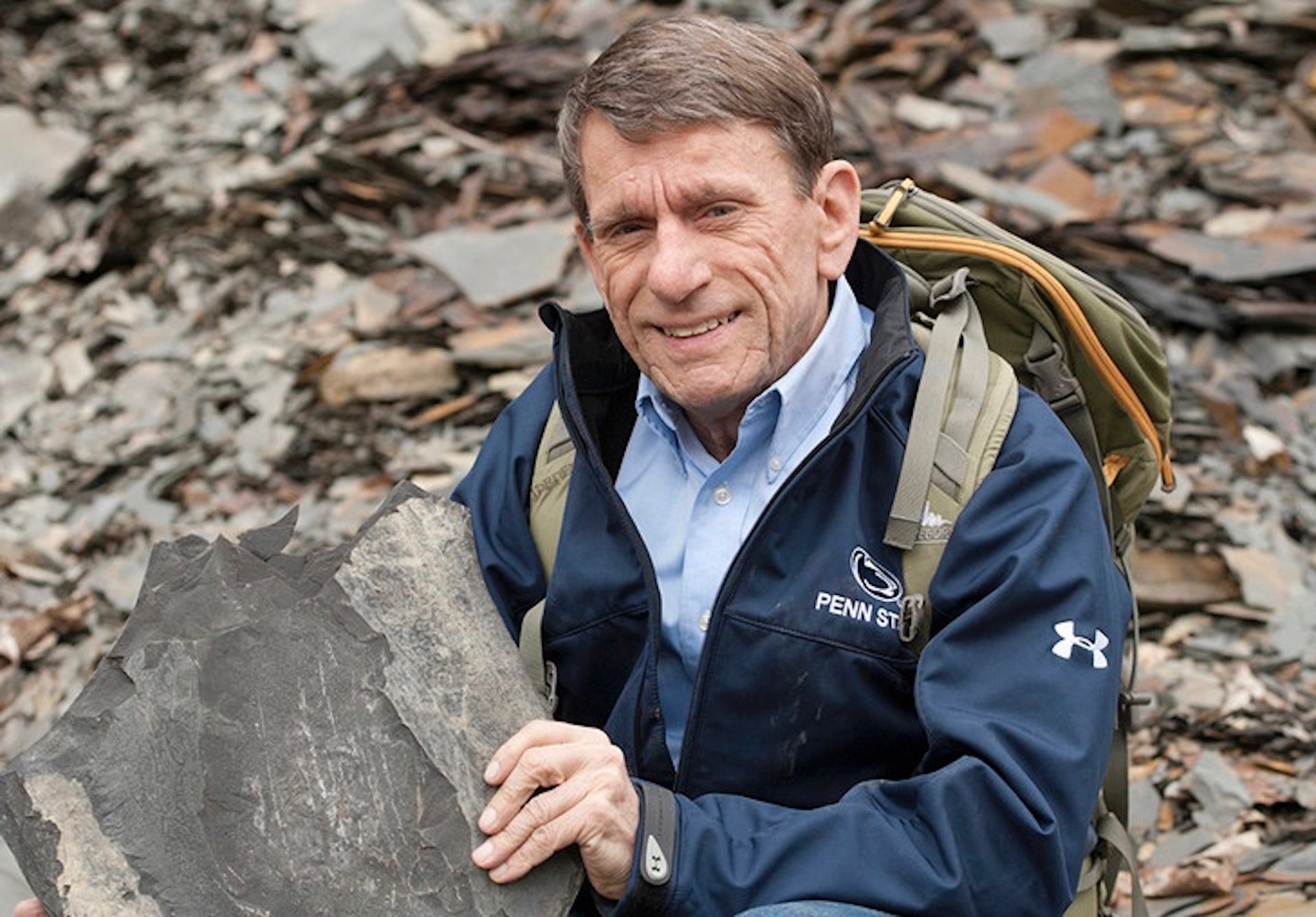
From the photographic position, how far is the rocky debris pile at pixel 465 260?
19.6 ft

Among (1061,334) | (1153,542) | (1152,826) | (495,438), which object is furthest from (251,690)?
(1153,542)

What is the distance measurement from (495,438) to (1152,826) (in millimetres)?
2686

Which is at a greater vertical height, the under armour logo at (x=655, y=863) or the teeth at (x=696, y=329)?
the teeth at (x=696, y=329)

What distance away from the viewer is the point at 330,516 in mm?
6891

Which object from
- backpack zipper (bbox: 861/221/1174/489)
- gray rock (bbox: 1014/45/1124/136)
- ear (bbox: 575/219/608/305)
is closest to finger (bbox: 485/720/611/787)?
ear (bbox: 575/219/608/305)

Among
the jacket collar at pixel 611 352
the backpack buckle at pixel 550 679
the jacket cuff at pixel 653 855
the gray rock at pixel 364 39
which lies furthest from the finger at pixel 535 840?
the gray rock at pixel 364 39

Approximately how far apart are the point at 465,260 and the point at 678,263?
16.7ft

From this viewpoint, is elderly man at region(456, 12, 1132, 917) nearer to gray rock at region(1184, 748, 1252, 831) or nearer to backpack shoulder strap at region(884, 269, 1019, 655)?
backpack shoulder strap at region(884, 269, 1019, 655)

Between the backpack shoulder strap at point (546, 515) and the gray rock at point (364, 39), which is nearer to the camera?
the backpack shoulder strap at point (546, 515)

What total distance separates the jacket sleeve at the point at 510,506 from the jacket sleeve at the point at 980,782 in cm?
67

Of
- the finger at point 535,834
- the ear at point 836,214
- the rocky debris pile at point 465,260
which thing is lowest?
the rocky debris pile at point 465,260

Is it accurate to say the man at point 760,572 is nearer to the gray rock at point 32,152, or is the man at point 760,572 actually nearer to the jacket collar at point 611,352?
the jacket collar at point 611,352

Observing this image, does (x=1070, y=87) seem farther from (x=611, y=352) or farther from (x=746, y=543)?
(x=746, y=543)

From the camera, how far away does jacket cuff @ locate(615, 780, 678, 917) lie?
9.24ft
